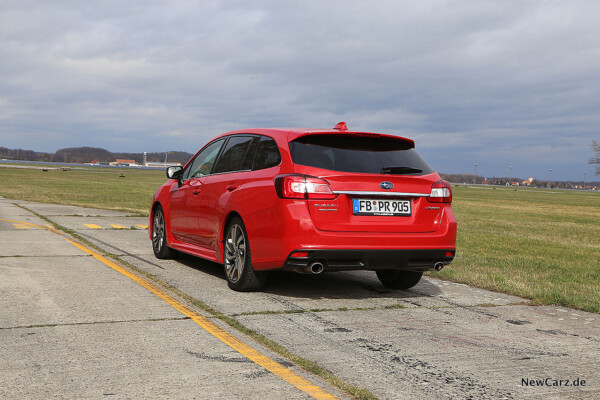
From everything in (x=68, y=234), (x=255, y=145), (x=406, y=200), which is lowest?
(x=68, y=234)

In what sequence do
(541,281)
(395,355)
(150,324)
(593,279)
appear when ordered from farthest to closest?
1. (593,279)
2. (541,281)
3. (150,324)
4. (395,355)

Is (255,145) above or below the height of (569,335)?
above

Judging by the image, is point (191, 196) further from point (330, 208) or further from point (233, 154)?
point (330, 208)

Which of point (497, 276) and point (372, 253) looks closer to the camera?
point (372, 253)

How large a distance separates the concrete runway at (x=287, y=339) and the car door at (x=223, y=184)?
0.59 meters

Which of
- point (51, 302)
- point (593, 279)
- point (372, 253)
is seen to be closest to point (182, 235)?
point (51, 302)

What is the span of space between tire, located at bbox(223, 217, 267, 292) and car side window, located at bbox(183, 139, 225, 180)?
4.33ft

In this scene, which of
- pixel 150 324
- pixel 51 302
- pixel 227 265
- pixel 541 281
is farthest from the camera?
pixel 541 281

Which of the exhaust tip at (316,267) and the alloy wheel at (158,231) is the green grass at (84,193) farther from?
the exhaust tip at (316,267)

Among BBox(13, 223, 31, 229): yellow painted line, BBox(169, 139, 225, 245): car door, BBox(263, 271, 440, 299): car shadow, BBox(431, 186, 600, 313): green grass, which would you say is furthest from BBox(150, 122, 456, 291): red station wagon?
BBox(13, 223, 31, 229): yellow painted line

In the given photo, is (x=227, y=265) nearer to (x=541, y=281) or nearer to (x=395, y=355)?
(x=395, y=355)

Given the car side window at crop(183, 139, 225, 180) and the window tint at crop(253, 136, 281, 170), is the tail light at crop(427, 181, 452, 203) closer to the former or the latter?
the window tint at crop(253, 136, 281, 170)

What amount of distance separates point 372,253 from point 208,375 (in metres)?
2.59

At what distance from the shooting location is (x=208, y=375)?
3920 mm
